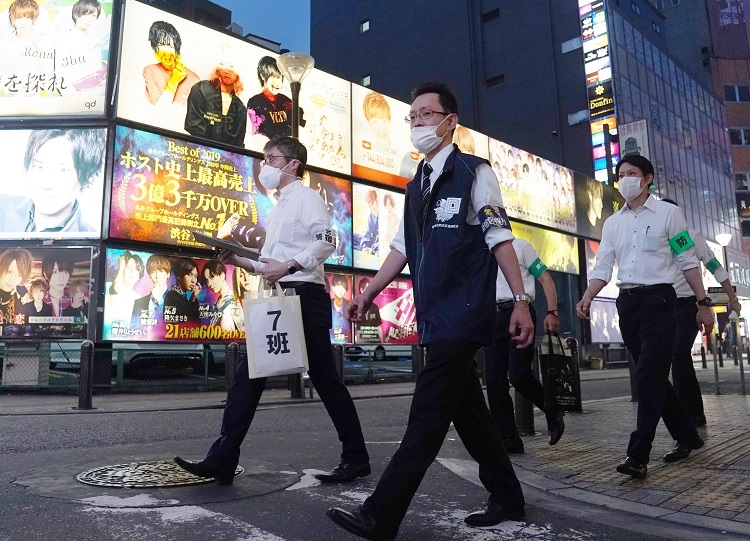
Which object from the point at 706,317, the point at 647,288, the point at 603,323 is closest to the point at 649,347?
the point at 647,288

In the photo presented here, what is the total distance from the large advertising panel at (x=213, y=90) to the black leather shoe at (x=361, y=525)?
14.7 meters

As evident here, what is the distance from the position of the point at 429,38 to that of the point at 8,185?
31.8m

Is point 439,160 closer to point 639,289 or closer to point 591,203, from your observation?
point 639,289

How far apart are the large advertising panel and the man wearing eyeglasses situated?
42.6 ft

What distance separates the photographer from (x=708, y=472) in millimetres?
3908

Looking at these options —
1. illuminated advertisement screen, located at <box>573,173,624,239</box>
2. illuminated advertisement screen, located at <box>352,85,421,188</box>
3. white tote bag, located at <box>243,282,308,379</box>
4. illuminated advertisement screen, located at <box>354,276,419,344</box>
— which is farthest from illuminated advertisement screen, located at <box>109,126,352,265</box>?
illuminated advertisement screen, located at <box>573,173,624,239</box>

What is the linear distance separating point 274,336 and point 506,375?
221 cm

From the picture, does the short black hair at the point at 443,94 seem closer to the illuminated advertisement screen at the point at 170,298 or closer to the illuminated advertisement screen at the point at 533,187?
the illuminated advertisement screen at the point at 170,298

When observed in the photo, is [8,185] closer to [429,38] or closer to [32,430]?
[32,430]

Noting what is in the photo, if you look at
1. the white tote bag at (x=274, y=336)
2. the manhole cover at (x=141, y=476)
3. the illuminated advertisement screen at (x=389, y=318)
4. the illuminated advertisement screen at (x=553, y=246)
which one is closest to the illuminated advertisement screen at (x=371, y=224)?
the illuminated advertisement screen at (x=389, y=318)

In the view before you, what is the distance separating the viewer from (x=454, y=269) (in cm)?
270

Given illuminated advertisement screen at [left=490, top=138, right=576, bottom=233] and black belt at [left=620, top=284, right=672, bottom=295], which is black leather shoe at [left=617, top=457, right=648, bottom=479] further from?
illuminated advertisement screen at [left=490, top=138, right=576, bottom=233]

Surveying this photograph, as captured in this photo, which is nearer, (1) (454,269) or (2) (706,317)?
(1) (454,269)

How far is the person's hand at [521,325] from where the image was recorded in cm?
267
